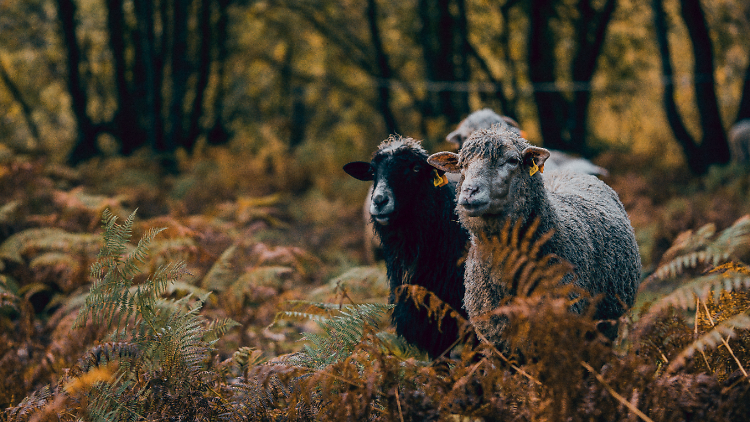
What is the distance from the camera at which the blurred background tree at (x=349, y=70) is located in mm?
12508

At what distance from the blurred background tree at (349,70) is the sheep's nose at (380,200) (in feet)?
27.5

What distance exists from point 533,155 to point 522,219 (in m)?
0.39

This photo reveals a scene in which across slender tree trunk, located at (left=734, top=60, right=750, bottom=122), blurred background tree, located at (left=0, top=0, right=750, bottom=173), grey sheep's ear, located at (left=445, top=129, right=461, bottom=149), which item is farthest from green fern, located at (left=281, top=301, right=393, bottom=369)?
slender tree trunk, located at (left=734, top=60, right=750, bottom=122)

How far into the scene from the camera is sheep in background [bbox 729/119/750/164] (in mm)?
10667

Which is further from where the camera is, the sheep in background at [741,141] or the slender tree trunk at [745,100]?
the slender tree trunk at [745,100]

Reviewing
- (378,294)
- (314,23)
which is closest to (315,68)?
(314,23)

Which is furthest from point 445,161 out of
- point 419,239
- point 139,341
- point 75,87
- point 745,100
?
point 75,87

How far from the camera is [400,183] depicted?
150 inches

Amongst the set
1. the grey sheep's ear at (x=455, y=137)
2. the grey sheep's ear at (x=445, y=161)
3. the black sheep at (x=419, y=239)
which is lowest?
the black sheep at (x=419, y=239)

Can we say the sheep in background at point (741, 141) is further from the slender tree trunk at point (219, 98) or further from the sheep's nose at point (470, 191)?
the slender tree trunk at point (219, 98)

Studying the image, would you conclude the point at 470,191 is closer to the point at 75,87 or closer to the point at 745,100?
the point at 745,100

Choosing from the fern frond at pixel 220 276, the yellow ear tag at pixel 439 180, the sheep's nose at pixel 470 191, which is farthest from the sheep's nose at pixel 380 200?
the fern frond at pixel 220 276

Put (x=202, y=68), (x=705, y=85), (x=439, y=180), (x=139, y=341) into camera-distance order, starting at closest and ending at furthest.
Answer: (x=139, y=341), (x=439, y=180), (x=705, y=85), (x=202, y=68)

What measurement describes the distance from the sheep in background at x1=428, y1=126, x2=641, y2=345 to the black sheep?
56 centimetres
